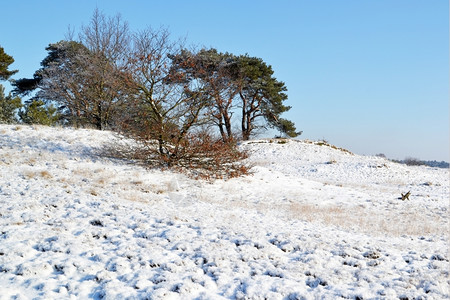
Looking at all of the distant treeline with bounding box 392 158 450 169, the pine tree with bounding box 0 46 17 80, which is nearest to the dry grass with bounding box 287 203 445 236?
the distant treeline with bounding box 392 158 450 169

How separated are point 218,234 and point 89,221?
8.53 feet

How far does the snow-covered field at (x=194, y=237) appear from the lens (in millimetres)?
4605

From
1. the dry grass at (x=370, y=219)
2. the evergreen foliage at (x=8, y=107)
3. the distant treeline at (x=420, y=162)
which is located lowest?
the dry grass at (x=370, y=219)

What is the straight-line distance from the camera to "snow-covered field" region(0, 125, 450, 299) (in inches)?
181

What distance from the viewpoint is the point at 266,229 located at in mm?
7320

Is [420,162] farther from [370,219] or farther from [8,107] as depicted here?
[8,107]

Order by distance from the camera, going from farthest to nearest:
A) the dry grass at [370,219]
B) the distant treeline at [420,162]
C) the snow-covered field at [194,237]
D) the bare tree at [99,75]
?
the distant treeline at [420,162], the bare tree at [99,75], the dry grass at [370,219], the snow-covered field at [194,237]

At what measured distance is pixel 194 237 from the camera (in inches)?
252

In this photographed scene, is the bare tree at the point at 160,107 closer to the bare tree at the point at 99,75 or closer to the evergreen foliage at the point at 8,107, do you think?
the bare tree at the point at 99,75

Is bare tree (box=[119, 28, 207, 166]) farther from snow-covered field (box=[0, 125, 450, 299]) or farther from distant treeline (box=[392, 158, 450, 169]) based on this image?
distant treeline (box=[392, 158, 450, 169])

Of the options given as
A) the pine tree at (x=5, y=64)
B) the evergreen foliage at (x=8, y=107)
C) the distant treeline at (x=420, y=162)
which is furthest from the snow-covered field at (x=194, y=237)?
the distant treeline at (x=420, y=162)

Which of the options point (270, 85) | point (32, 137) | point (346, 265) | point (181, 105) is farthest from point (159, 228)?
point (270, 85)

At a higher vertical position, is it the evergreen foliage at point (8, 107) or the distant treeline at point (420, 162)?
the evergreen foliage at point (8, 107)

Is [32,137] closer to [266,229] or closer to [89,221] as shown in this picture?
[89,221]
